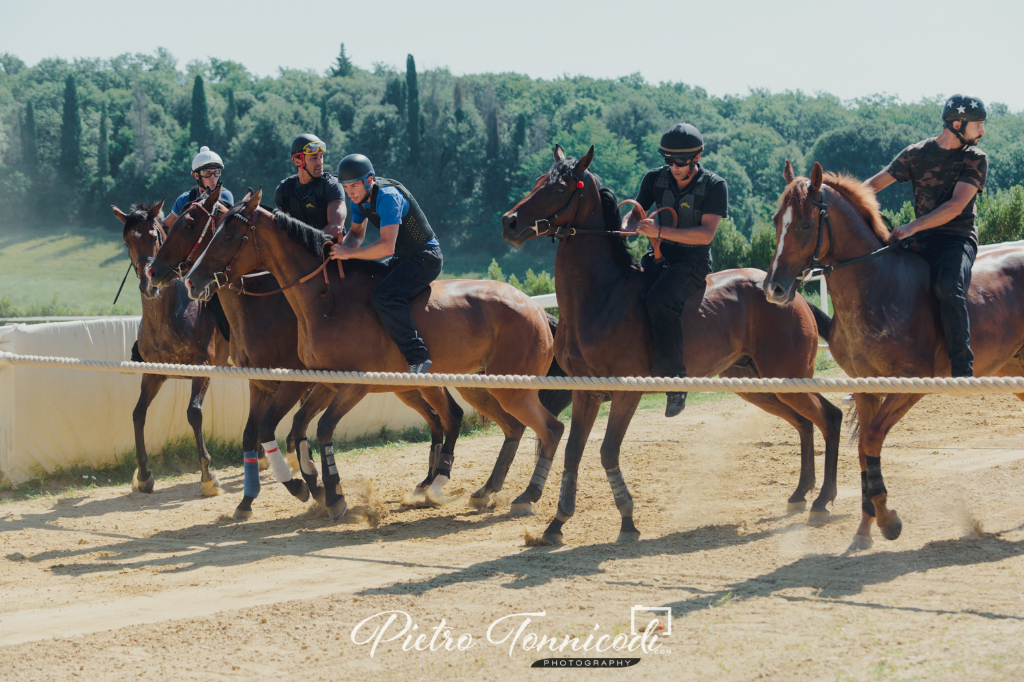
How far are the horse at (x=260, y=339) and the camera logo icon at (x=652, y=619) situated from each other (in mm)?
3624

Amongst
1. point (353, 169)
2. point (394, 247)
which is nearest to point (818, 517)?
point (394, 247)

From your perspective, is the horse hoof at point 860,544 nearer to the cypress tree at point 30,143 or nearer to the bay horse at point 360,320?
the bay horse at point 360,320

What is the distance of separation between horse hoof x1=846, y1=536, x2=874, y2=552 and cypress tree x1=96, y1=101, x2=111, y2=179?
269ft

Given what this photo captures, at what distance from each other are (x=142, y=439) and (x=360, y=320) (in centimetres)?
334

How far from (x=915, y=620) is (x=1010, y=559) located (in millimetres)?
1490

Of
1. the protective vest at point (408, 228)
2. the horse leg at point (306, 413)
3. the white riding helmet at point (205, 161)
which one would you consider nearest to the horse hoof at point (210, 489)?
the horse leg at point (306, 413)

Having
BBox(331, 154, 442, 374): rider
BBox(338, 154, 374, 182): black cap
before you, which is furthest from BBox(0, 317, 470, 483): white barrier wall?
BBox(338, 154, 374, 182): black cap

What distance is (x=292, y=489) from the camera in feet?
23.9

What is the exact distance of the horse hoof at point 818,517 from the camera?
6629mm

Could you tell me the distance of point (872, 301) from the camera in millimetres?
5621

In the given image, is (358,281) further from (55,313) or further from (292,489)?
(55,313)

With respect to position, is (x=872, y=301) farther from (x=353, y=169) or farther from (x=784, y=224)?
(x=353, y=169)

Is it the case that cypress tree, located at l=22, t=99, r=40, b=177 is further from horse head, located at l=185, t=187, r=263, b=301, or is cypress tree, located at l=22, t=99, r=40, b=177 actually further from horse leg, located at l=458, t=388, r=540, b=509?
horse leg, located at l=458, t=388, r=540, b=509

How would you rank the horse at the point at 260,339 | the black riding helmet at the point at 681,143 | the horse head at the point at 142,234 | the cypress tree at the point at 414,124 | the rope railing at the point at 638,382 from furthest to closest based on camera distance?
the cypress tree at the point at 414,124 → the horse head at the point at 142,234 → the horse at the point at 260,339 → the black riding helmet at the point at 681,143 → the rope railing at the point at 638,382
